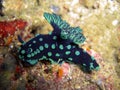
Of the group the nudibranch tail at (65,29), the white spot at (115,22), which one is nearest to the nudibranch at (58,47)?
the nudibranch tail at (65,29)

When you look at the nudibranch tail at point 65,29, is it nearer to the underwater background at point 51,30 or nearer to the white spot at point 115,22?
the underwater background at point 51,30

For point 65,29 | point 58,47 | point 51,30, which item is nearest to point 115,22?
point 51,30

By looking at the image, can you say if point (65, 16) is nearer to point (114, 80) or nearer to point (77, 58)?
point (77, 58)

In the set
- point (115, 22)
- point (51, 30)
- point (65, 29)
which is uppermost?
point (65, 29)

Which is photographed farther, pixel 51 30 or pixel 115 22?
pixel 115 22

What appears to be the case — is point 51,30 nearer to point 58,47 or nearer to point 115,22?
point 58,47

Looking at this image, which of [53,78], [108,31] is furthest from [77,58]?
[108,31]
